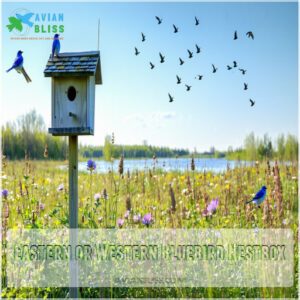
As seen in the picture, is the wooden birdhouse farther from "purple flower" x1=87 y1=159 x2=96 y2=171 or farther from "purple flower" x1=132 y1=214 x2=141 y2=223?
"purple flower" x1=132 y1=214 x2=141 y2=223

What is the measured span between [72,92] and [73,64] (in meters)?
0.20

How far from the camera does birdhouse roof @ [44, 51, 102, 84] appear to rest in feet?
9.96

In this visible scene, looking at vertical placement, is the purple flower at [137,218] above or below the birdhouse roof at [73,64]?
below

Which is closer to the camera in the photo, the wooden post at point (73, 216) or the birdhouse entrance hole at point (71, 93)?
the wooden post at point (73, 216)

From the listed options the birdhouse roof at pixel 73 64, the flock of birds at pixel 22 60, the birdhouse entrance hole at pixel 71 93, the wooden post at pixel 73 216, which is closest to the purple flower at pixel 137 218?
the wooden post at pixel 73 216

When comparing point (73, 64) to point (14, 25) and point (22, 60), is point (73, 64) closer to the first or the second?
point (22, 60)

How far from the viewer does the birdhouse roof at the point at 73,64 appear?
3.04 metres

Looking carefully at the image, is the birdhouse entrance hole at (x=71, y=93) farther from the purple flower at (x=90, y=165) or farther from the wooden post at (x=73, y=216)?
the purple flower at (x=90, y=165)

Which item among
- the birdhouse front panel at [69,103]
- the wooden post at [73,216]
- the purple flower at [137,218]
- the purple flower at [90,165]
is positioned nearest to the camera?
the wooden post at [73,216]

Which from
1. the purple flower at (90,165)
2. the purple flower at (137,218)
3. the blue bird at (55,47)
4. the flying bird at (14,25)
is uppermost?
the flying bird at (14,25)

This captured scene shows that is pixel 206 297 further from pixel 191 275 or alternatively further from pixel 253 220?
pixel 253 220

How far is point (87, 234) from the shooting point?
3.42 meters

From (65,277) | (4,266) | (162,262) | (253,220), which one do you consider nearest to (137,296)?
(162,262)

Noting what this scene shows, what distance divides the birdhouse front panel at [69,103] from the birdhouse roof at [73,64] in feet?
0.26
